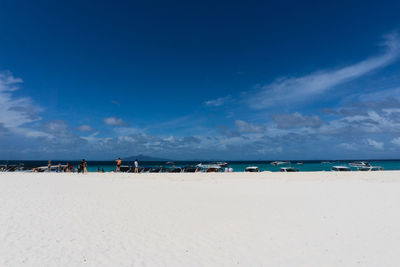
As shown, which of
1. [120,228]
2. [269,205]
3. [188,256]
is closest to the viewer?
[188,256]

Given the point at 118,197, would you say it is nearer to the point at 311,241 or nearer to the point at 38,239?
the point at 38,239

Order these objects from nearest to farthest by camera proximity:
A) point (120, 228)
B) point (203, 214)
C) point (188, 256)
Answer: point (188, 256) < point (120, 228) < point (203, 214)

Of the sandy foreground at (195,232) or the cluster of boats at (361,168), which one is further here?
the cluster of boats at (361,168)

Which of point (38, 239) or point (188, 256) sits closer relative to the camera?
point (188, 256)

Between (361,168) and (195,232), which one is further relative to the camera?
(361,168)

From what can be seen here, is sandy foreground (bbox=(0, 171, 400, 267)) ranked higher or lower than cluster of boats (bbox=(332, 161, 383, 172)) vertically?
lower

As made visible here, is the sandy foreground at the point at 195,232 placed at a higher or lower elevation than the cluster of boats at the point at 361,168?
lower

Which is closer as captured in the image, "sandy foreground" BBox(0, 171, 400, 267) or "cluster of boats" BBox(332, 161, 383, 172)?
"sandy foreground" BBox(0, 171, 400, 267)

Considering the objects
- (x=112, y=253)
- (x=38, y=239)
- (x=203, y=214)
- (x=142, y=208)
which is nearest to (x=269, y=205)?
(x=203, y=214)

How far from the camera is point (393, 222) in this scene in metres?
10.1

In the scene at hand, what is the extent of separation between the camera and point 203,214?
37.5 feet

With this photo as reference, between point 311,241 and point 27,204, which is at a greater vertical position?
point 27,204

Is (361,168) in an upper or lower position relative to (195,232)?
upper

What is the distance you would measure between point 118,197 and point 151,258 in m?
9.81
